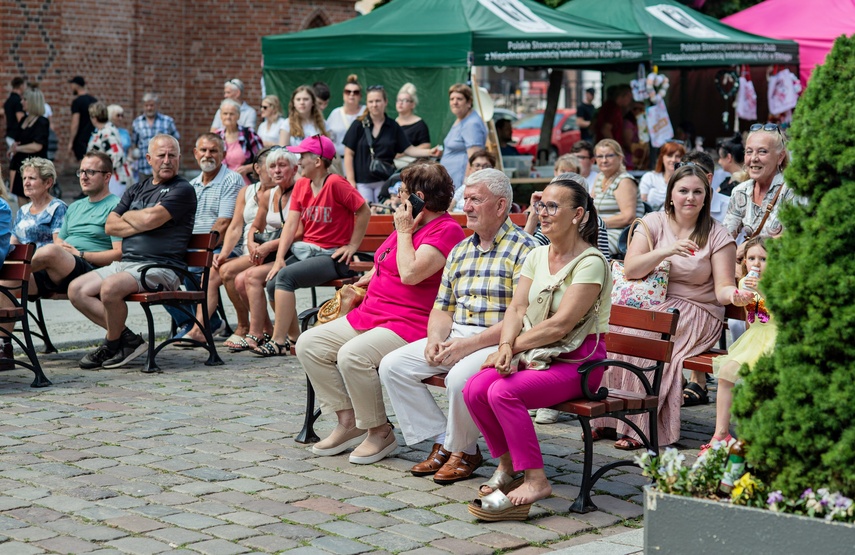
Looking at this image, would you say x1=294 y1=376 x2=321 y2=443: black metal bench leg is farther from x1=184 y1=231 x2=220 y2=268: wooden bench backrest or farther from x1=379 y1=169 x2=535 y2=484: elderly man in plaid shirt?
x1=184 y1=231 x2=220 y2=268: wooden bench backrest

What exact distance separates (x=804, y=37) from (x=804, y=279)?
15.4 metres

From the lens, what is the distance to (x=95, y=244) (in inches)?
362

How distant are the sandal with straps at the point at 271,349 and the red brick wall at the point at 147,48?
495 inches

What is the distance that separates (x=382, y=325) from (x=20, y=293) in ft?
10.8

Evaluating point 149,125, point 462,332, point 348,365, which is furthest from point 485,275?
point 149,125

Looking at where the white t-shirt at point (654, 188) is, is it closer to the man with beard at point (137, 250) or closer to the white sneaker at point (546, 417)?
the man with beard at point (137, 250)

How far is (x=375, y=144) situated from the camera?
1284 cm

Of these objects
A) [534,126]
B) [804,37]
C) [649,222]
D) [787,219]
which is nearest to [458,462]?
[649,222]

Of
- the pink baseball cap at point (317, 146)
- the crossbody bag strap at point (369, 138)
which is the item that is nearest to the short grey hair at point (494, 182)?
the pink baseball cap at point (317, 146)

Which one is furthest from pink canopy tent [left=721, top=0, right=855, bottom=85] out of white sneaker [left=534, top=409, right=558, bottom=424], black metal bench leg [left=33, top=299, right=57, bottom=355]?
black metal bench leg [left=33, top=299, right=57, bottom=355]

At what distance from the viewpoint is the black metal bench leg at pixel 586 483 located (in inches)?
213

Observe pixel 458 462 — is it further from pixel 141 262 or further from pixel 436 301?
pixel 141 262

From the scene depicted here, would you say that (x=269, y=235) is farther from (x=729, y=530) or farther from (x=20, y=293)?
(x=729, y=530)

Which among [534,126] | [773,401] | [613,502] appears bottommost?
[613,502]
